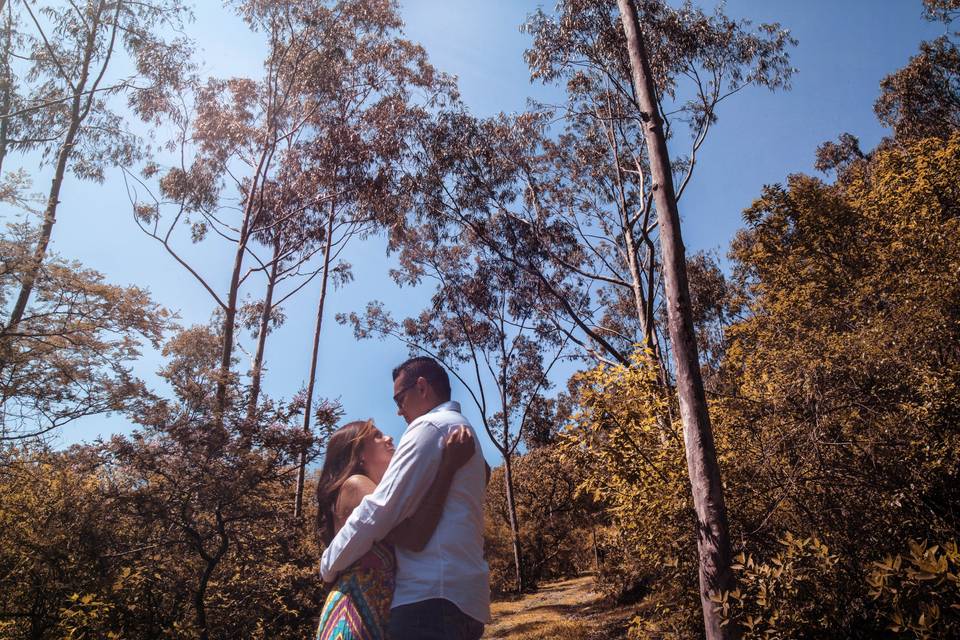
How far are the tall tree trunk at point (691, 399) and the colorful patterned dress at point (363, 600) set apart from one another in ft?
10.6

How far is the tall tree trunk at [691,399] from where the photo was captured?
4.03 metres

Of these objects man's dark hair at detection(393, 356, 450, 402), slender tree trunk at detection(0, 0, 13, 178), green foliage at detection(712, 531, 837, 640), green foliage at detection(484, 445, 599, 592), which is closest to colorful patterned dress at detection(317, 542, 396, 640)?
man's dark hair at detection(393, 356, 450, 402)

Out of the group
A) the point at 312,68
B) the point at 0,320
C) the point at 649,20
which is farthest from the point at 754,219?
the point at 0,320

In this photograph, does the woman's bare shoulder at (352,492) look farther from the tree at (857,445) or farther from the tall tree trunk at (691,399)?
the tall tree trunk at (691,399)

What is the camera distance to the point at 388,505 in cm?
136

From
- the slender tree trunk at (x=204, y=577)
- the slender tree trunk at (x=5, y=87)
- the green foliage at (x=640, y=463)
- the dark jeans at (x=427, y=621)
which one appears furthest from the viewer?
the slender tree trunk at (x=5, y=87)

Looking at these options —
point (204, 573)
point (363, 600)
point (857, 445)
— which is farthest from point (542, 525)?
point (363, 600)

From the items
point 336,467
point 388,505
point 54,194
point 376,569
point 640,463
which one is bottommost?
point 376,569

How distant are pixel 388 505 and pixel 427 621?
0.27 m

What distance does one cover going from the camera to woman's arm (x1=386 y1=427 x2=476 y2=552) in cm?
142

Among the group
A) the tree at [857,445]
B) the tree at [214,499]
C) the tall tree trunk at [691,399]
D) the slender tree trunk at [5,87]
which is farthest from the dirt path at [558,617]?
the slender tree trunk at [5,87]

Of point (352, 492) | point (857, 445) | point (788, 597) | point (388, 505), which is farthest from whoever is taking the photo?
point (857, 445)

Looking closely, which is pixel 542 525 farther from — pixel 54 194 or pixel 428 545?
pixel 428 545

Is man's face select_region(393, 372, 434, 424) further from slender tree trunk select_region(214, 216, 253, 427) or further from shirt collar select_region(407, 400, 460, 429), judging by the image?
slender tree trunk select_region(214, 216, 253, 427)
